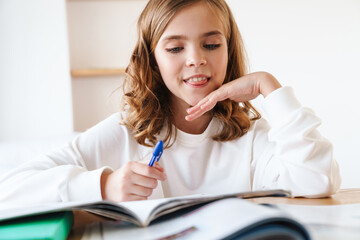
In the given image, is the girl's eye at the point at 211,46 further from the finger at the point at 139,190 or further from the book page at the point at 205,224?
the book page at the point at 205,224

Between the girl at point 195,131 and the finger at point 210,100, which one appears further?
the finger at point 210,100

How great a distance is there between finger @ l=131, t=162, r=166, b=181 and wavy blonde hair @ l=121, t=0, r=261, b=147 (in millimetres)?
362

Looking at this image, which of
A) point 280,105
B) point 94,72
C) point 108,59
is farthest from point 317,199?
point 108,59

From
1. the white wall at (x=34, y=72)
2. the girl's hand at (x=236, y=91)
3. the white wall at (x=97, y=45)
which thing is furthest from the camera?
the white wall at (x=97, y=45)

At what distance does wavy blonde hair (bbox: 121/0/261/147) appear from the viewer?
1.17 metres

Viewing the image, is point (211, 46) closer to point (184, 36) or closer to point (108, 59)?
point (184, 36)

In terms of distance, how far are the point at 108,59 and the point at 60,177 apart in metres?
1.89

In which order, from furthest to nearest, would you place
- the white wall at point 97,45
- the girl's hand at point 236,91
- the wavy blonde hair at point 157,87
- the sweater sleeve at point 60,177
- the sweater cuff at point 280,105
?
the white wall at point 97,45 → the wavy blonde hair at point 157,87 → the girl's hand at point 236,91 → the sweater cuff at point 280,105 → the sweater sleeve at point 60,177


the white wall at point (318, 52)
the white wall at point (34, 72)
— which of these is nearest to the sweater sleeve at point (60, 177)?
the white wall at point (34, 72)

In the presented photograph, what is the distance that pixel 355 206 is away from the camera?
672 millimetres

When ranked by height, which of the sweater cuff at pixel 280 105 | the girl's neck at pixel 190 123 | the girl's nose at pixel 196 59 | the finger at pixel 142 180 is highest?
the girl's nose at pixel 196 59

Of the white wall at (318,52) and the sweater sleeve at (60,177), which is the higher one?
the white wall at (318,52)

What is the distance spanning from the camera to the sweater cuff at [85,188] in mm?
824

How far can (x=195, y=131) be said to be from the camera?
1276 millimetres
